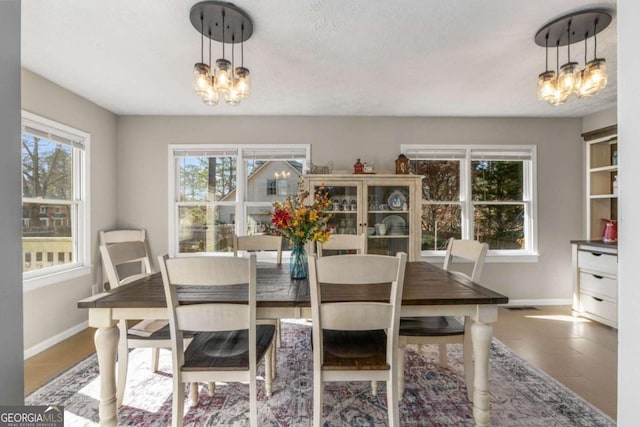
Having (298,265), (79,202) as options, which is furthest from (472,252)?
(79,202)

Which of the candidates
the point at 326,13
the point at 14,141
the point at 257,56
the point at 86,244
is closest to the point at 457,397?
the point at 14,141

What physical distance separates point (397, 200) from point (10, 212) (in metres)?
3.42

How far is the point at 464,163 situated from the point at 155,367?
4022mm

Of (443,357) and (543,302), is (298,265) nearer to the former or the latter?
(443,357)

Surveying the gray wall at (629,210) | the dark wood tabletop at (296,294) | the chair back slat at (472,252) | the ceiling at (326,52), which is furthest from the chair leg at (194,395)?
the ceiling at (326,52)

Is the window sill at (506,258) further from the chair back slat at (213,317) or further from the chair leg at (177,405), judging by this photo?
the chair leg at (177,405)

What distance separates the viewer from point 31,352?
8.34ft

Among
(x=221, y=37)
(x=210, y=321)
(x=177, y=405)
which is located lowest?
(x=177, y=405)

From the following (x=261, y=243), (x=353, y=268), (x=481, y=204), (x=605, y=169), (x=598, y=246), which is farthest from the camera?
(x=481, y=204)

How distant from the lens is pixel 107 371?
1500 millimetres

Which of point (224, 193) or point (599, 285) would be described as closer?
point (599, 285)

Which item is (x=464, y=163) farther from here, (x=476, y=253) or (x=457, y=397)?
(x=457, y=397)

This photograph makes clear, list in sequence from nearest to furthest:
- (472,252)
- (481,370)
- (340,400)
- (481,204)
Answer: (481,370), (340,400), (472,252), (481,204)

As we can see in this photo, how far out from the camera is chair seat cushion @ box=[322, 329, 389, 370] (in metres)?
1.43
